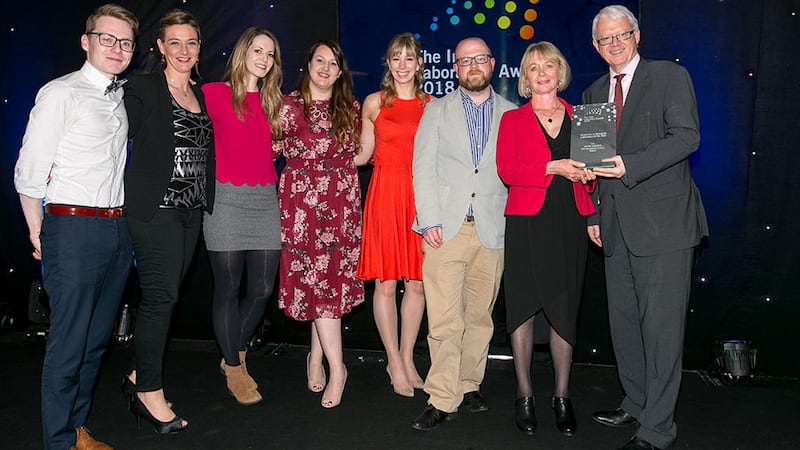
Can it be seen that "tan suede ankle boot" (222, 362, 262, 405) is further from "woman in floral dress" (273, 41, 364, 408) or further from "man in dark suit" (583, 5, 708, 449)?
"man in dark suit" (583, 5, 708, 449)

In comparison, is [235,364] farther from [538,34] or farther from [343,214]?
[538,34]

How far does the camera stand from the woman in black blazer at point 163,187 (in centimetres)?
308

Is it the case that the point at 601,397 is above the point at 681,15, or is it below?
below

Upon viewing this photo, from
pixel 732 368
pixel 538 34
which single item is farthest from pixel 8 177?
pixel 732 368

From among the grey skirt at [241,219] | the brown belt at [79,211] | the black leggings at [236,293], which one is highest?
the brown belt at [79,211]

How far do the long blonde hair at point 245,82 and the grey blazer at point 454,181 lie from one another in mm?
875

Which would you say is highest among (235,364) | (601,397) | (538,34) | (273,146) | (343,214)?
(538,34)

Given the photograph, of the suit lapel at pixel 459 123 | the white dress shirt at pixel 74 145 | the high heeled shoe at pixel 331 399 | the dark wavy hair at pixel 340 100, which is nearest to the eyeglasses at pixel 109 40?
the white dress shirt at pixel 74 145

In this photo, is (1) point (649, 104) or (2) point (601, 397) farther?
(2) point (601, 397)

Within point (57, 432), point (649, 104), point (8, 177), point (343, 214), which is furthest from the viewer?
point (8, 177)

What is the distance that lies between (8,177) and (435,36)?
3.69 m

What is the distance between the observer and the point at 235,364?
3789 millimetres

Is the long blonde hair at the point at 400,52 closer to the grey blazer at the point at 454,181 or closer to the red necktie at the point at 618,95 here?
the grey blazer at the point at 454,181

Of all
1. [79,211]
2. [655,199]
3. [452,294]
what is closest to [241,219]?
[79,211]
